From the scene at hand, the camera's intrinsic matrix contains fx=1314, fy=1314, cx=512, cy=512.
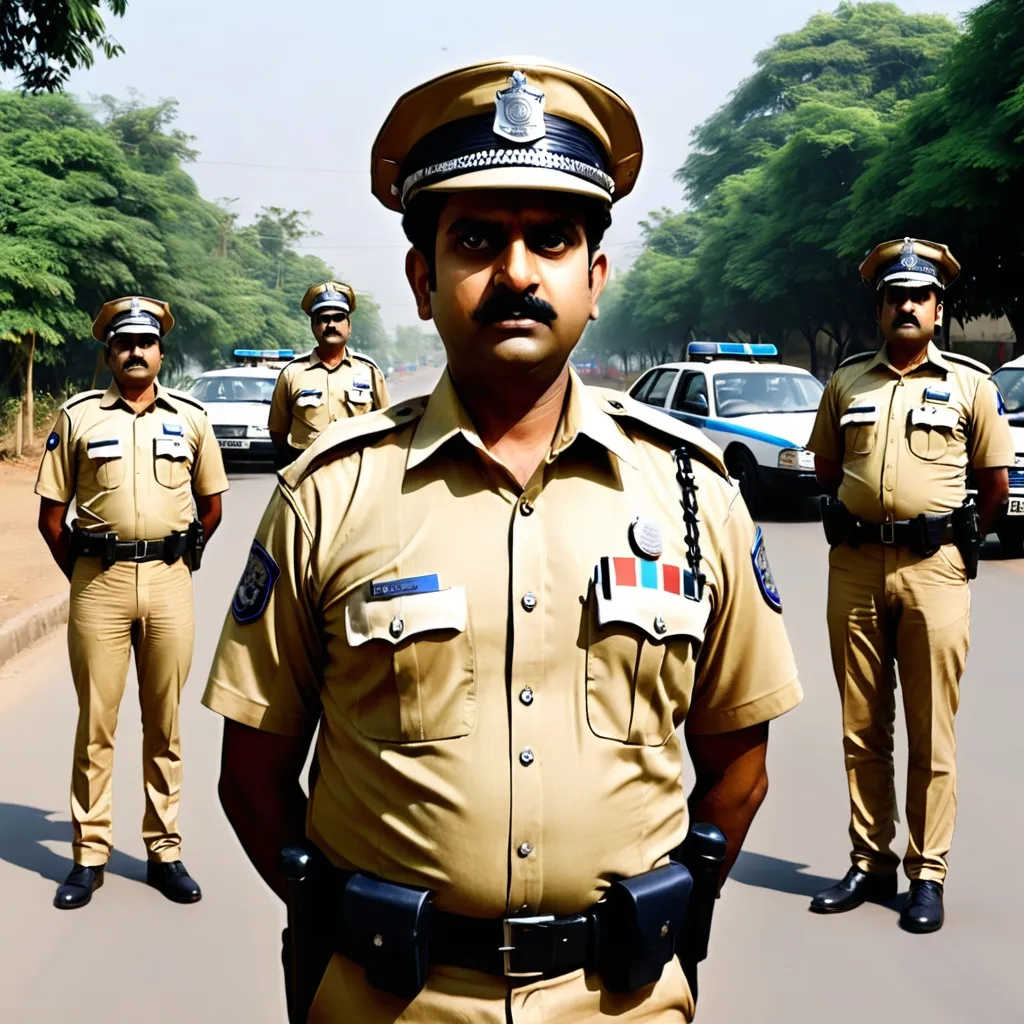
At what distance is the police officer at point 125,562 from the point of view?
4.65 metres

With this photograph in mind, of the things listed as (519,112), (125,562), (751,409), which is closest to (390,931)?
(519,112)

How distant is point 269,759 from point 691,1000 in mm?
771

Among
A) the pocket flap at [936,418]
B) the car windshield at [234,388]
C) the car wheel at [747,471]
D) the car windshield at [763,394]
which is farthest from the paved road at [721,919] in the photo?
the car windshield at [234,388]

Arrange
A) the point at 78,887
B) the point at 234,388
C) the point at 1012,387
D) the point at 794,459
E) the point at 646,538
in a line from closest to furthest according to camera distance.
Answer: the point at 646,538 < the point at 78,887 < the point at 1012,387 < the point at 794,459 < the point at 234,388

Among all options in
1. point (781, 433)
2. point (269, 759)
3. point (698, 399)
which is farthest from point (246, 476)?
point (269, 759)

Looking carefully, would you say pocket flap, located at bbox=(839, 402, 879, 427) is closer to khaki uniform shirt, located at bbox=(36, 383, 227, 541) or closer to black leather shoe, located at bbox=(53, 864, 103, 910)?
khaki uniform shirt, located at bbox=(36, 383, 227, 541)

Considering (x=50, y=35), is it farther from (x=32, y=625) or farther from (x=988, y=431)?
(x=988, y=431)

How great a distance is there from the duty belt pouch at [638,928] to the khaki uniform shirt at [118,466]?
3287mm

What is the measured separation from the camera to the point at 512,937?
188 cm

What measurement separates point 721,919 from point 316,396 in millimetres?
5089

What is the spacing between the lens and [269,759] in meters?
2.09

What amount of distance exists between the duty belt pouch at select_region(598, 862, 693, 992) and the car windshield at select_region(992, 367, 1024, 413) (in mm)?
11859

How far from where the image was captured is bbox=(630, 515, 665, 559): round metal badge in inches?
77.7

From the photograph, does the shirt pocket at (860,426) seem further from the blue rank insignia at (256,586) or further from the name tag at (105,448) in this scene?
the blue rank insignia at (256,586)
